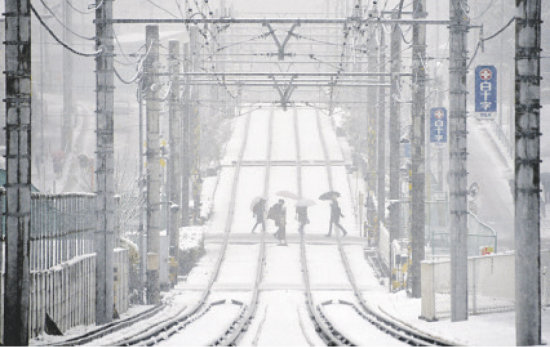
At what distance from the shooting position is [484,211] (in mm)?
51656

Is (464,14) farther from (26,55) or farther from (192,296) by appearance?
(192,296)

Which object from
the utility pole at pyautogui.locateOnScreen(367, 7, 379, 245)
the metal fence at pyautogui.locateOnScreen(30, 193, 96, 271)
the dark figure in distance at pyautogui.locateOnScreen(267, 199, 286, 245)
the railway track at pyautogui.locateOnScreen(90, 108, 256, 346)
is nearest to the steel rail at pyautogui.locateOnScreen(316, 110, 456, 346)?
the railway track at pyautogui.locateOnScreen(90, 108, 256, 346)

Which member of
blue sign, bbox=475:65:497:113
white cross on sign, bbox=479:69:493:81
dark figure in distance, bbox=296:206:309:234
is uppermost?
white cross on sign, bbox=479:69:493:81

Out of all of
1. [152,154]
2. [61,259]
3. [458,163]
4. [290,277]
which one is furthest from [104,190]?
[290,277]

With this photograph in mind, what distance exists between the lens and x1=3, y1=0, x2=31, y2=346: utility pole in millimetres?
14469

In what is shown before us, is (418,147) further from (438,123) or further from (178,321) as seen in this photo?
(438,123)

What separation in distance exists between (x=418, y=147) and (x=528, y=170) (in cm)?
1035

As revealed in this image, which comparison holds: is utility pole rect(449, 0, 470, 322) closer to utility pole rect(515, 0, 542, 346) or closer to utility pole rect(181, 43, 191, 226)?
utility pole rect(515, 0, 542, 346)

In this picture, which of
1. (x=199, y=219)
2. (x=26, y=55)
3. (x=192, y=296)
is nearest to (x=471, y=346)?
(x=26, y=55)

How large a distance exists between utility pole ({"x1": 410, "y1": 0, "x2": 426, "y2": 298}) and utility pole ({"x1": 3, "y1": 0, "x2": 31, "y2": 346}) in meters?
→ 11.7

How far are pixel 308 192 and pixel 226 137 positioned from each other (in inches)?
845

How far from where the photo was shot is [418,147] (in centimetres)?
2512

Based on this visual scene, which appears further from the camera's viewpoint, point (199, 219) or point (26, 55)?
point (199, 219)

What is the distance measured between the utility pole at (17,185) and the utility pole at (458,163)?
8.53 metres
